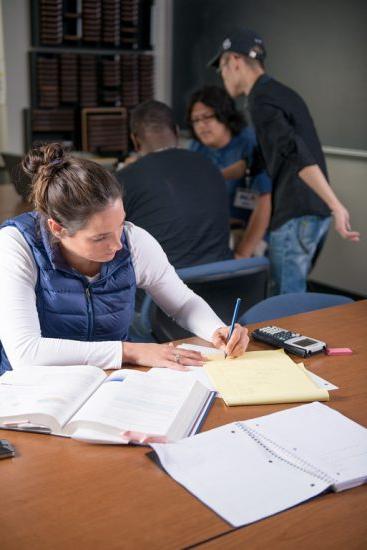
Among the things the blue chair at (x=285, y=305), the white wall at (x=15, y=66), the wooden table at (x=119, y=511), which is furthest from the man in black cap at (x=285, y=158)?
the white wall at (x=15, y=66)

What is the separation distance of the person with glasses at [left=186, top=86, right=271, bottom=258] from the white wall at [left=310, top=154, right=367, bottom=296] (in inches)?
36.6

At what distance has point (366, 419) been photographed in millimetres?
1507

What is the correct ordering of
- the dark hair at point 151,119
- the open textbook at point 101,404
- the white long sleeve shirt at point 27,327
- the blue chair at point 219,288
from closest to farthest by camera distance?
the open textbook at point 101,404
the white long sleeve shirt at point 27,327
the blue chair at point 219,288
the dark hair at point 151,119

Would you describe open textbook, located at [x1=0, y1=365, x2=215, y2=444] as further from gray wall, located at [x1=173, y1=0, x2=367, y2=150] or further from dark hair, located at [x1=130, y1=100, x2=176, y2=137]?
gray wall, located at [x1=173, y1=0, x2=367, y2=150]

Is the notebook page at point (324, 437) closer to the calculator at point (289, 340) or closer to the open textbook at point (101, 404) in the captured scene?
the open textbook at point (101, 404)

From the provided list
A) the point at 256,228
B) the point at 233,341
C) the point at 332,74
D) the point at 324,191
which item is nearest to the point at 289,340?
the point at 233,341

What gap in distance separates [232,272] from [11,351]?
43.2 inches

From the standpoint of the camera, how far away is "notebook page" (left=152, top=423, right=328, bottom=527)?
1.18 metres

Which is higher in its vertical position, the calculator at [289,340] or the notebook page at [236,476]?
the notebook page at [236,476]

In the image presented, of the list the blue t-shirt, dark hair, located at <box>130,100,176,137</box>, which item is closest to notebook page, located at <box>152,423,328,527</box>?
dark hair, located at <box>130,100,176,137</box>

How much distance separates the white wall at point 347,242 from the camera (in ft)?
14.7

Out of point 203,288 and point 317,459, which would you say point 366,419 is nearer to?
point 317,459

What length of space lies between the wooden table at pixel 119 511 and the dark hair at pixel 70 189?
638mm

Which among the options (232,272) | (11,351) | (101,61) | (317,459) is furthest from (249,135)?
(317,459)
